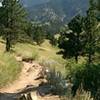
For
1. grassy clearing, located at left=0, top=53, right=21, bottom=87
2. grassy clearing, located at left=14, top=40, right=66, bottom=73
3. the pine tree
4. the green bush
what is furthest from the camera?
the pine tree

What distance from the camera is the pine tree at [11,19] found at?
62250 millimetres

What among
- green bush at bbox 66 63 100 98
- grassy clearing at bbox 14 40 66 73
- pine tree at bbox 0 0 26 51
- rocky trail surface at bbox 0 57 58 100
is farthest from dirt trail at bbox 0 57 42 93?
pine tree at bbox 0 0 26 51

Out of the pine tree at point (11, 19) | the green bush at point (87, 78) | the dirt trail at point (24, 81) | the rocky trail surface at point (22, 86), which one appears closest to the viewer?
the rocky trail surface at point (22, 86)

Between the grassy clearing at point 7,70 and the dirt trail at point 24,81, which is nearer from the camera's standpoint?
the dirt trail at point 24,81

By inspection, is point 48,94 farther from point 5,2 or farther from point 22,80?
point 5,2

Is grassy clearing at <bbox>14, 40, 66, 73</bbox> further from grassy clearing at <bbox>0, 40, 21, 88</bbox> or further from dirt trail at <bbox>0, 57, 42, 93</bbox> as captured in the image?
grassy clearing at <bbox>0, 40, 21, 88</bbox>

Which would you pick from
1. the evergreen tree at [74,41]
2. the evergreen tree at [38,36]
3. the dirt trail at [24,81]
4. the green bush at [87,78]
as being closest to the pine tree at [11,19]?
the evergreen tree at [74,41]

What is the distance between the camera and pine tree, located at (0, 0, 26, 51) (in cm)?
6225

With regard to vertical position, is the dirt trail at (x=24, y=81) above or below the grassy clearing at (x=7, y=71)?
below

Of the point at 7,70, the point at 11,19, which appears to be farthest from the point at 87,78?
the point at 11,19

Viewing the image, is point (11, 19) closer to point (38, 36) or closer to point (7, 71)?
point (7, 71)

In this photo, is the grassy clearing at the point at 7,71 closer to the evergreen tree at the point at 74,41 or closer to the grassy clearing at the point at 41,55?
the grassy clearing at the point at 41,55

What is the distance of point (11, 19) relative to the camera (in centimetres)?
6341

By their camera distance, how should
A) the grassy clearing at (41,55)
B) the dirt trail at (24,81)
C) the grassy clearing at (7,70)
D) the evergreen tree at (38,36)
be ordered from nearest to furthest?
the dirt trail at (24,81) → the grassy clearing at (7,70) → the grassy clearing at (41,55) → the evergreen tree at (38,36)
